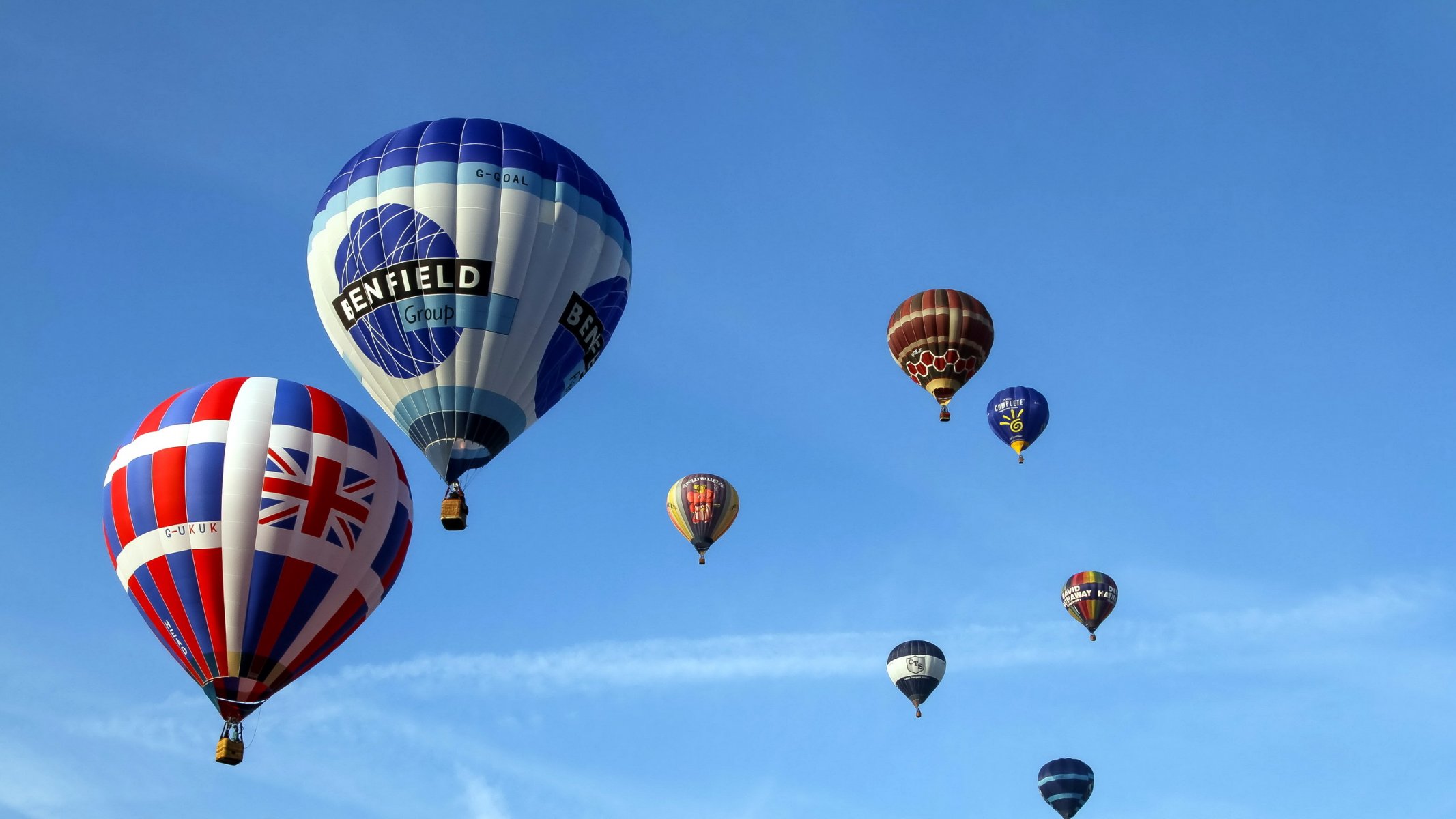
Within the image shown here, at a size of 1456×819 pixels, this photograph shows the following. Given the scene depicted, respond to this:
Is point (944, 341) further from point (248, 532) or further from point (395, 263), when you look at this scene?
point (248, 532)

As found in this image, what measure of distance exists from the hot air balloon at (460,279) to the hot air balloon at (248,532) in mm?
1518

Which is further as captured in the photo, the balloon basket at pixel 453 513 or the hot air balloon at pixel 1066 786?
the hot air balloon at pixel 1066 786

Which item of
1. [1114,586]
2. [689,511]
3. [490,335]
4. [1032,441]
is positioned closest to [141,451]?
[490,335]

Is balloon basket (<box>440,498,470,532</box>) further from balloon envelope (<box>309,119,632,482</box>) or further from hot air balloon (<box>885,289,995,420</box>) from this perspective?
hot air balloon (<box>885,289,995,420</box>)

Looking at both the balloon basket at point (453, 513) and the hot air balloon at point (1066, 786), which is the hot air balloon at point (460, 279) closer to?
the balloon basket at point (453, 513)

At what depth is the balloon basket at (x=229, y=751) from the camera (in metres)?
30.7

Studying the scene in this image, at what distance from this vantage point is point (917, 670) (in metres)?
56.6

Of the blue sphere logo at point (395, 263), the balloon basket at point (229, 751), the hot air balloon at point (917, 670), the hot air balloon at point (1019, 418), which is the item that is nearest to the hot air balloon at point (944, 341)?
the hot air balloon at point (1019, 418)

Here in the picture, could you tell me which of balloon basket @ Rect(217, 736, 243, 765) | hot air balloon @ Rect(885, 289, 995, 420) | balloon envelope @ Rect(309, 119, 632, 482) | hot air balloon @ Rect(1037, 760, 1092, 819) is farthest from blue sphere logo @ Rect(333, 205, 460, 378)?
hot air balloon @ Rect(1037, 760, 1092, 819)

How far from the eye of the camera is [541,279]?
109 feet

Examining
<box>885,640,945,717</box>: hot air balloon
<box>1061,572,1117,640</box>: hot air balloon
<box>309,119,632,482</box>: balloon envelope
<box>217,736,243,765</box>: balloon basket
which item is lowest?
<box>217,736,243,765</box>: balloon basket

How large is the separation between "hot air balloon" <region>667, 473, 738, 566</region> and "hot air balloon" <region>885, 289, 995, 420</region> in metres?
7.90

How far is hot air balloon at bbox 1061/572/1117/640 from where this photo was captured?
58188 millimetres

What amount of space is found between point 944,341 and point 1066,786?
17.2 meters
